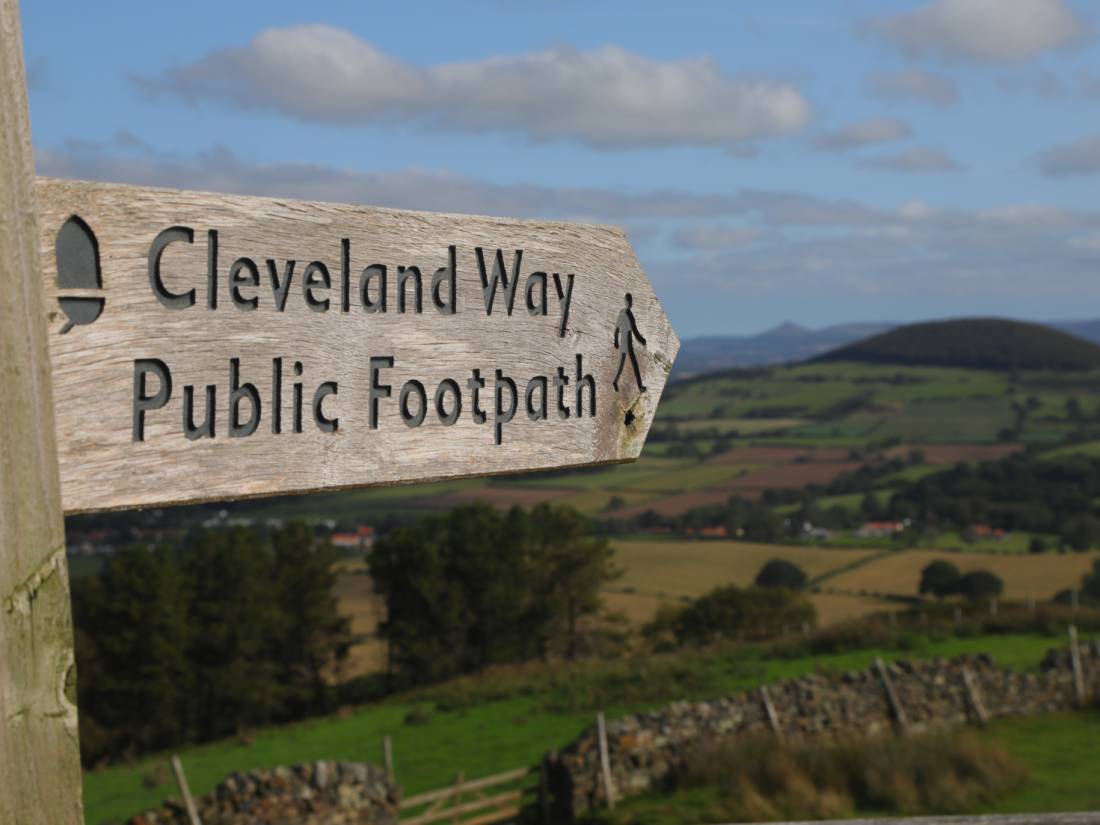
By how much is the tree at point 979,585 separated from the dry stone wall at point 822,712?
2563 cm

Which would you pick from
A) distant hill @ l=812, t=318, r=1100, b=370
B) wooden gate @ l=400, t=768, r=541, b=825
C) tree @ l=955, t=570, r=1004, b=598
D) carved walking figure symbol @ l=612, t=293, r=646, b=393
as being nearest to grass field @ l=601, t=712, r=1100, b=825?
wooden gate @ l=400, t=768, r=541, b=825

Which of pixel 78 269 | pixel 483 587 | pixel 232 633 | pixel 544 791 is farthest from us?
pixel 483 587

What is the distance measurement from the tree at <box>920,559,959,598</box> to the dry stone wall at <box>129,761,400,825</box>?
119ft

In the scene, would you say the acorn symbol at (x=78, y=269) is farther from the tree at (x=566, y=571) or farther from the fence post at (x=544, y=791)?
the tree at (x=566, y=571)

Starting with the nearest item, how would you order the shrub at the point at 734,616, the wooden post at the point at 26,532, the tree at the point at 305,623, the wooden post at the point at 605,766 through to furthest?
the wooden post at the point at 26,532 → the wooden post at the point at 605,766 → the shrub at the point at 734,616 → the tree at the point at 305,623

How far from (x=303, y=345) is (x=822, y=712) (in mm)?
17094

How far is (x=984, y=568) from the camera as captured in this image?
49969 mm

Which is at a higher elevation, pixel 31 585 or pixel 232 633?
pixel 31 585

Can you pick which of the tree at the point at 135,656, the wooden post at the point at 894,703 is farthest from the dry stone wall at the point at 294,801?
the tree at the point at 135,656

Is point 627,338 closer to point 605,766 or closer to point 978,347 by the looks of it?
point 605,766

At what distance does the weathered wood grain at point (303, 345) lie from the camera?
4.36 feet

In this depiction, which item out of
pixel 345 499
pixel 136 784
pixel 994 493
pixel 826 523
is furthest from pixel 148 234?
pixel 345 499

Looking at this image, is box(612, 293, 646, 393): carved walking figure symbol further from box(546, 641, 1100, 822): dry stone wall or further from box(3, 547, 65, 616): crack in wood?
box(546, 641, 1100, 822): dry stone wall

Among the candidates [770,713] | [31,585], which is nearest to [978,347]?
[770,713]
